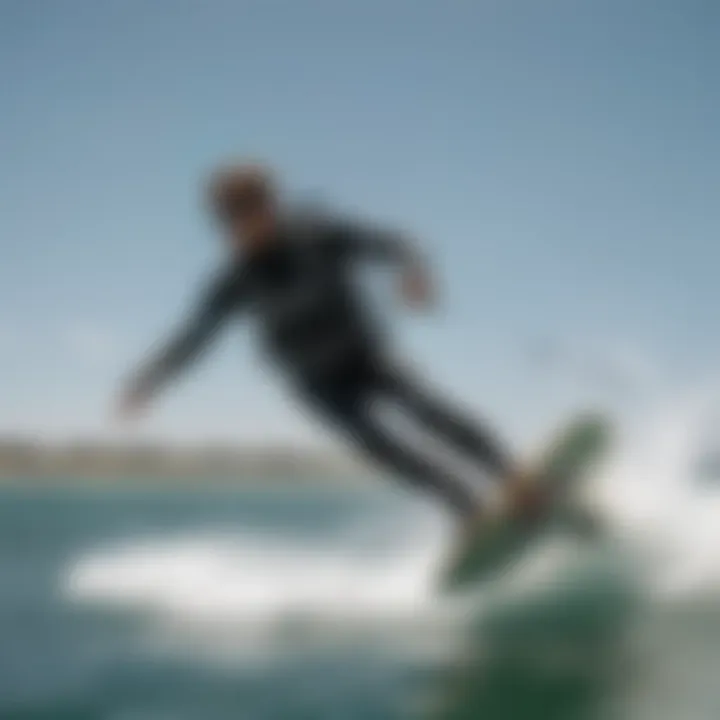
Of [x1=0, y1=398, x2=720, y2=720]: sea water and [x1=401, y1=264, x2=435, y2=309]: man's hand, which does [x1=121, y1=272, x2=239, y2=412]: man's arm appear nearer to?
[x1=401, y1=264, x2=435, y2=309]: man's hand

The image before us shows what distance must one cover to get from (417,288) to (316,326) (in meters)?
0.34

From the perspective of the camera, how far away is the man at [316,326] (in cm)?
267

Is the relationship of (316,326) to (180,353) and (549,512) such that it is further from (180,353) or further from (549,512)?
(549,512)

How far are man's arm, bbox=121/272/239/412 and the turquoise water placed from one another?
1059mm

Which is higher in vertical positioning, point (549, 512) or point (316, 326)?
point (316, 326)

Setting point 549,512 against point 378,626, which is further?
point 378,626

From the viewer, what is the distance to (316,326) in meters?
2.71

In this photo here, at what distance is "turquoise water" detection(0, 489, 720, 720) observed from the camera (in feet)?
10.5

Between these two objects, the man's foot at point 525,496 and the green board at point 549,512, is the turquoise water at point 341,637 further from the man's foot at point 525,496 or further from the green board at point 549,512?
the man's foot at point 525,496

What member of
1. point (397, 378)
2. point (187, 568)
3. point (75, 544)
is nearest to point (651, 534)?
point (397, 378)

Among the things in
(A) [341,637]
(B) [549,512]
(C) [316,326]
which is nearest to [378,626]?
(A) [341,637]

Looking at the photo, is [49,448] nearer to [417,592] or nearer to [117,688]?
[117,688]

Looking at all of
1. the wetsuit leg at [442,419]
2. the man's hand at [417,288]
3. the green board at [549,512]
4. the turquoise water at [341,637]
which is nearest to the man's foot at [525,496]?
the green board at [549,512]

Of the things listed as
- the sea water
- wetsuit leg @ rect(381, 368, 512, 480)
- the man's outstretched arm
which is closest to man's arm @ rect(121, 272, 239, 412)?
the man's outstretched arm
